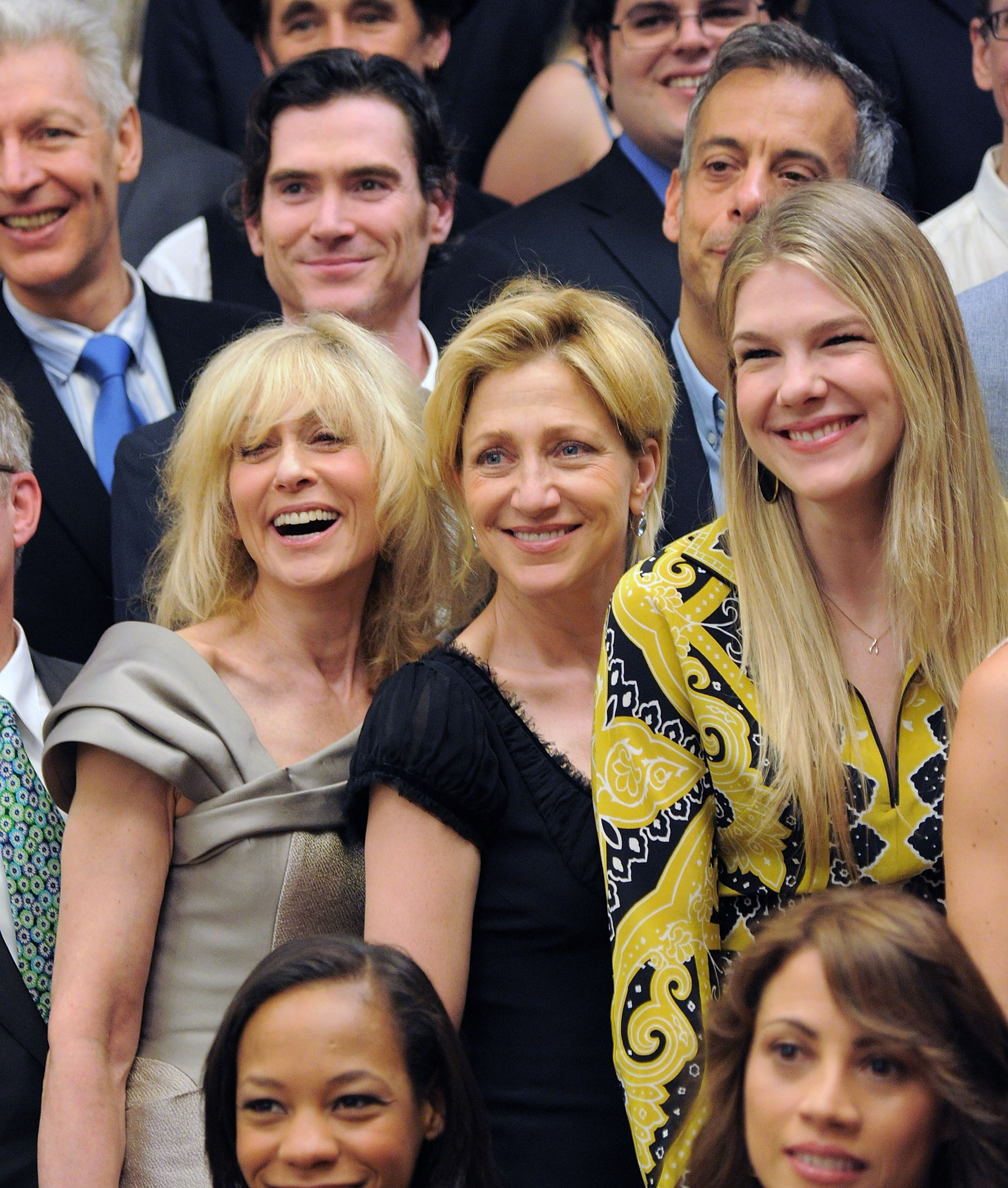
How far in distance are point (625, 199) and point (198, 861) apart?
2.02 m

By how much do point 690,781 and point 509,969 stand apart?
0.44 m

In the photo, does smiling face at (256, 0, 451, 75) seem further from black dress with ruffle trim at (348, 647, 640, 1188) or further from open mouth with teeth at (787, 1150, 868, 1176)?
open mouth with teeth at (787, 1150, 868, 1176)

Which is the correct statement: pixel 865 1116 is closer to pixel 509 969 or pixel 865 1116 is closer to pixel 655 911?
pixel 655 911

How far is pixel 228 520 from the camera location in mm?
3201

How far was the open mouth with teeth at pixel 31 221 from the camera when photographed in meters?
4.11

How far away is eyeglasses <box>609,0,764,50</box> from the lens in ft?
14.1

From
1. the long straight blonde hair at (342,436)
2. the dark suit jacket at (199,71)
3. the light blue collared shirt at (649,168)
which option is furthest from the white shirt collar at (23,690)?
the dark suit jacket at (199,71)

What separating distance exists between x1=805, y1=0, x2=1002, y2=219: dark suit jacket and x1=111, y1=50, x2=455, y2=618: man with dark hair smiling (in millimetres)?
1114

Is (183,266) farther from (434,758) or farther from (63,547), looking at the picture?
(434,758)

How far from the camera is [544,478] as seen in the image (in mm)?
2881

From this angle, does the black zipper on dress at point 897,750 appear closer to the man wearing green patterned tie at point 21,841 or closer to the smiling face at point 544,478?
the smiling face at point 544,478

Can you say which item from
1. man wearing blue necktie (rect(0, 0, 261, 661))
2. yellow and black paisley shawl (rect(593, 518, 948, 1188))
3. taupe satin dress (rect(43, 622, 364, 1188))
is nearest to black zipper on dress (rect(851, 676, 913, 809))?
yellow and black paisley shawl (rect(593, 518, 948, 1188))

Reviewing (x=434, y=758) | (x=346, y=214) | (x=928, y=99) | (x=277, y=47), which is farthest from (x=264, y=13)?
(x=434, y=758)

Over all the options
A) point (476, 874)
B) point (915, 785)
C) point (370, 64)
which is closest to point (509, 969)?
point (476, 874)
